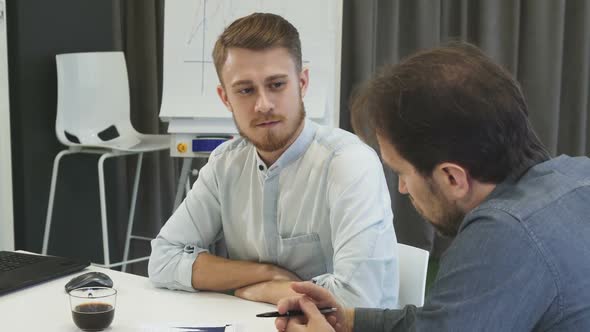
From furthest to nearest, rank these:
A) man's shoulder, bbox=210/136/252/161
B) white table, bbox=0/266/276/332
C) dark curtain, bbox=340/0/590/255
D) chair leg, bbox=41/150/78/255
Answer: dark curtain, bbox=340/0/590/255 < chair leg, bbox=41/150/78/255 < man's shoulder, bbox=210/136/252/161 < white table, bbox=0/266/276/332

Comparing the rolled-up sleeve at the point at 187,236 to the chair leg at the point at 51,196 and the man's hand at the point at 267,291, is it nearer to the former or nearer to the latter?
the man's hand at the point at 267,291

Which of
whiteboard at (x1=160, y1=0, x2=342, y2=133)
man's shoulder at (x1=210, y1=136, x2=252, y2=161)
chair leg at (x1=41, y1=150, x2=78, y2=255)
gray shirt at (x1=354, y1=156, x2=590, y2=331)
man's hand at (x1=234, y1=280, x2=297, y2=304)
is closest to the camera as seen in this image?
gray shirt at (x1=354, y1=156, x2=590, y2=331)

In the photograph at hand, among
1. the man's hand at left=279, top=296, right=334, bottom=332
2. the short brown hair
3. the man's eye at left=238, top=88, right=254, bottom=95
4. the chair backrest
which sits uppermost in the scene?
the short brown hair

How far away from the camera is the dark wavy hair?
40.2 inches

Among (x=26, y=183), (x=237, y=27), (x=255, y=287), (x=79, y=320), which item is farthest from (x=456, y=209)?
(x=26, y=183)

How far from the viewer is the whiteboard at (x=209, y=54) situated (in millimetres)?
3348

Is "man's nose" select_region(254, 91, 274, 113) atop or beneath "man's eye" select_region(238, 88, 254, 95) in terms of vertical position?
beneath

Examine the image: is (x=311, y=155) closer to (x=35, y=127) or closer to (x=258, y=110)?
(x=258, y=110)

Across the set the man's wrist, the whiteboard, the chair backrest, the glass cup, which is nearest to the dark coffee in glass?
the glass cup

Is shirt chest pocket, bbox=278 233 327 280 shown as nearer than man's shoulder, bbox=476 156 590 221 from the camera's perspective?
No

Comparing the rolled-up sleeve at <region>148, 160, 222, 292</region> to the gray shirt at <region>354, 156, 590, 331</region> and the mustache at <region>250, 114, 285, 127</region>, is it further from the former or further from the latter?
the gray shirt at <region>354, 156, 590, 331</region>

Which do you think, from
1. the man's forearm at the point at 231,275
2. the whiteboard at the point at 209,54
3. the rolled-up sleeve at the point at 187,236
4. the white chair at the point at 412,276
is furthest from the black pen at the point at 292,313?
the whiteboard at the point at 209,54

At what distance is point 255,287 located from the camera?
1.64 metres

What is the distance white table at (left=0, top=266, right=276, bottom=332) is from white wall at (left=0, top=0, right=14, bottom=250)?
197cm
